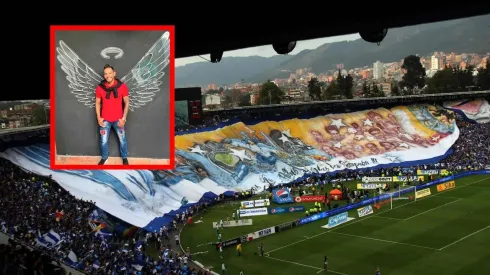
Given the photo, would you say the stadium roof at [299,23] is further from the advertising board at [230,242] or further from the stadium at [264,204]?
the advertising board at [230,242]

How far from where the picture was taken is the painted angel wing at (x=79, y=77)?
10219 millimetres

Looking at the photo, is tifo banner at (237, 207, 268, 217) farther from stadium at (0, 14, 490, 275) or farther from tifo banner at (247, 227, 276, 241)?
tifo banner at (247, 227, 276, 241)

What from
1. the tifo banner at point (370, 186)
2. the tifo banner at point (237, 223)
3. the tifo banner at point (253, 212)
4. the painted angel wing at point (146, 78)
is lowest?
the tifo banner at point (237, 223)

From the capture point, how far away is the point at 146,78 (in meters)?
10.4

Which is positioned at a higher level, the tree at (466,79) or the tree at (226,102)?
the tree at (466,79)

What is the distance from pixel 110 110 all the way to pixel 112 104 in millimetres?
133

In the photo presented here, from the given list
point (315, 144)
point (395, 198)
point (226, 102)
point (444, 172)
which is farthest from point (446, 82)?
point (395, 198)

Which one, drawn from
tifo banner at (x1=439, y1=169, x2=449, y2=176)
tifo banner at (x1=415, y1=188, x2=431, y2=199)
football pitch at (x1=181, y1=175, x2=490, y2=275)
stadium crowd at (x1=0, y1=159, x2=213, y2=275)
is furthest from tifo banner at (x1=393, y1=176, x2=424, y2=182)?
stadium crowd at (x1=0, y1=159, x2=213, y2=275)

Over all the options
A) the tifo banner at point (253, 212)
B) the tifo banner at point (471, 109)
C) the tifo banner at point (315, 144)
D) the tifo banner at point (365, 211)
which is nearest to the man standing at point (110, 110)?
the tifo banner at point (253, 212)

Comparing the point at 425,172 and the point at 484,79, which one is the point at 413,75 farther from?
the point at 425,172

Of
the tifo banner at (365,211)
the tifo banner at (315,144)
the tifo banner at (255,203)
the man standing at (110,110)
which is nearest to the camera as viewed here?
the man standing at (110,110)

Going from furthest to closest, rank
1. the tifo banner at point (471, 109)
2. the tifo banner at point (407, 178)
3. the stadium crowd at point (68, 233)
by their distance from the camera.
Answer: the tifo banner at point (471, 109)
the tifo banner at point (407, 178)
the stadium crowd at point (68, 233)

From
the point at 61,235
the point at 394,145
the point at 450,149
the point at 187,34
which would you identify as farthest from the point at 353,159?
the point at 187,34

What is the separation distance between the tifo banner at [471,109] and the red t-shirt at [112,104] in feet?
233
